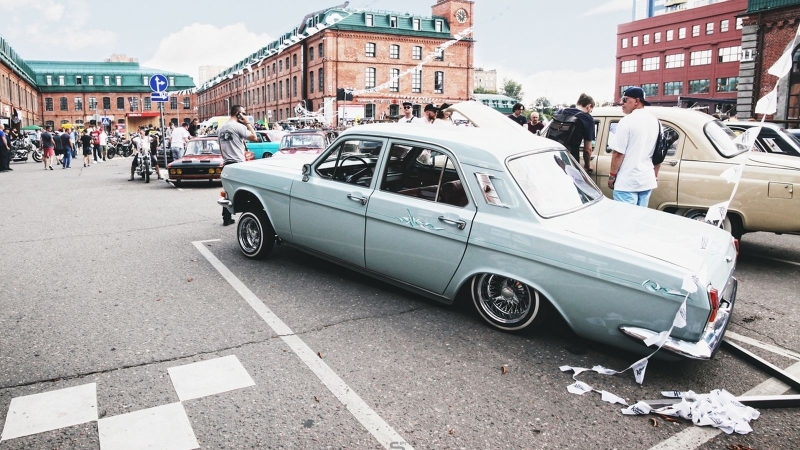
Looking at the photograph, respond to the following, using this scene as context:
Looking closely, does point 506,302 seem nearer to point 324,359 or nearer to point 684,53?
point 324,359

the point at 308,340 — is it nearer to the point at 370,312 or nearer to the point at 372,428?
the point at 370,312

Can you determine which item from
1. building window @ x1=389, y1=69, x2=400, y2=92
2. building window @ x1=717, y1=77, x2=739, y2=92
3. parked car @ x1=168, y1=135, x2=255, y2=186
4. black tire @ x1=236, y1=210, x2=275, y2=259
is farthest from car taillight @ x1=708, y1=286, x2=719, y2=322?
building window @ x1=717, y1=77, x2=739, y2=92

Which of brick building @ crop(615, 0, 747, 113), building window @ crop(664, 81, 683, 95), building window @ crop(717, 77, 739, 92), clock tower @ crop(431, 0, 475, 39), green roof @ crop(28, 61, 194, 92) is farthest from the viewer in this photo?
green roof @ crop(28, 61, 194, 92)

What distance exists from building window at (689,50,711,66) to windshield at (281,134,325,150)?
69.0 meters

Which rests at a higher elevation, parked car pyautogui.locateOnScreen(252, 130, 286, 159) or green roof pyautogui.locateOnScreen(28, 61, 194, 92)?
green roof pyautogui.locateOnScreen(28, 61, 194, 92)

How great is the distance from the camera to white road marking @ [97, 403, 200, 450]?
2949 mm

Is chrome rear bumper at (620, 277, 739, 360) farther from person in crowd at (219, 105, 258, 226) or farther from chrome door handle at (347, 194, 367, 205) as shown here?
person in crowd at (219, 105, 258, 226)

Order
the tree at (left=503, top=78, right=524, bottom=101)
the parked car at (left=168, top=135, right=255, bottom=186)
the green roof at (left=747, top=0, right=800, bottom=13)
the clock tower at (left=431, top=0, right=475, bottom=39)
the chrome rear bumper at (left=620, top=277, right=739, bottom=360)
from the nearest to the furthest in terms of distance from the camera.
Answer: the chrome rear bumper at (left=620, top=277, right=739, bottom=360) < the parked car at (left=168, top=135, right=255, bottom=186) < the green roof at (left=747, top=0, right=800, bottom=13) < the clock tower at (left=431, top=0, right=475, bottom=39) < the tree at (left=503, top=78, right=524, bottom=101)

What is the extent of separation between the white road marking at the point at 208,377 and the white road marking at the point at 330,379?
0.45 m

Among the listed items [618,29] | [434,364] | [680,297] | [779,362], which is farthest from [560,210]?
[618,29]

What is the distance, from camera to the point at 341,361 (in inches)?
156

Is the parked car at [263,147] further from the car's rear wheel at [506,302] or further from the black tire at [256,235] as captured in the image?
the car's rear wheel at [506,302]

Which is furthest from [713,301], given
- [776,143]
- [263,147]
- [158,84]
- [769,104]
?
[263,147]

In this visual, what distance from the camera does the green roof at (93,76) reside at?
89000mm
